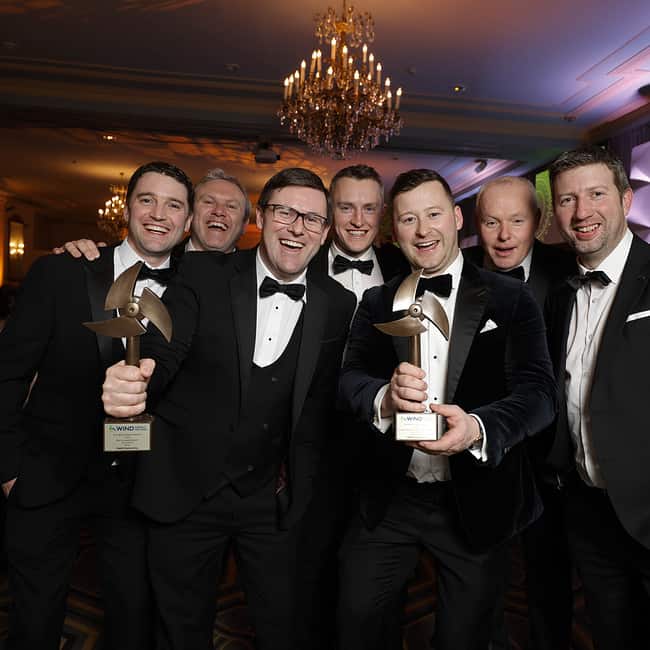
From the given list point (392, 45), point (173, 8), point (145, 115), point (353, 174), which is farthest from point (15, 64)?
point (353, 174)

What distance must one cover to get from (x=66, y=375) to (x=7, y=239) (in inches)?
528

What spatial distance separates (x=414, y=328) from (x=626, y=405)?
0.86 meters

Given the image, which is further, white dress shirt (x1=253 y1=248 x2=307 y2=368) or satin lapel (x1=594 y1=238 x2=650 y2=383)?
white dress shirt (x1=253 y1=248 x2=307 y2=368)

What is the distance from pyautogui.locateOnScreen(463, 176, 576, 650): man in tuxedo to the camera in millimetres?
2309

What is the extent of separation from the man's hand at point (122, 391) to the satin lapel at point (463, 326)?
929 mm

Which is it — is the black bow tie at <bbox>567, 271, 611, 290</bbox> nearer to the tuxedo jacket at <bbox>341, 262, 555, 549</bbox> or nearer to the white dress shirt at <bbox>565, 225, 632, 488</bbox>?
the white dress shirt at <bbox>565, 225, 632, 488</bbox>

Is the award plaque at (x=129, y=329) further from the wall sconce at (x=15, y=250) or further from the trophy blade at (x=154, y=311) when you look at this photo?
the wall sconce at (x=15, y=250)

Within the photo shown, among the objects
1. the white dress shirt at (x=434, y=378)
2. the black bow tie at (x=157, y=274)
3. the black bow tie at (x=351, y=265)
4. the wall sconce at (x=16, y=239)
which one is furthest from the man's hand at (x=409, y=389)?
the wall sconce at (x=16, y=239)

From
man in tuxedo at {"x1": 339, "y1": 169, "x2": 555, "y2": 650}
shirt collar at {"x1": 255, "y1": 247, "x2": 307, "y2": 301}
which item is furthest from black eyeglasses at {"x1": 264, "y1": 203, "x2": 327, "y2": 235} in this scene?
man in tuxedo at {"x1": 339, "y1": 169, "x2": 555, "y2": 650}

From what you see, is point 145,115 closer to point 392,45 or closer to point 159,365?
point 392,45

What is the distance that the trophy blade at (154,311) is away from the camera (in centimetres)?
151

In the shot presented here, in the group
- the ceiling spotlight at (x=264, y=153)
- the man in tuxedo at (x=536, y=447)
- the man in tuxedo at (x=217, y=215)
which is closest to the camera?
the man in tuxedo at (x=536, y=447)

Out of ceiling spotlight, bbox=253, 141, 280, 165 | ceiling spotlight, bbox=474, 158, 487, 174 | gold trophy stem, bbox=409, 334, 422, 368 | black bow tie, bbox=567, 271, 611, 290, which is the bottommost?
gold trophy stem, bbox=409, 334, 422, 368

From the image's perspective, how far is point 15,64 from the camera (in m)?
6.06
